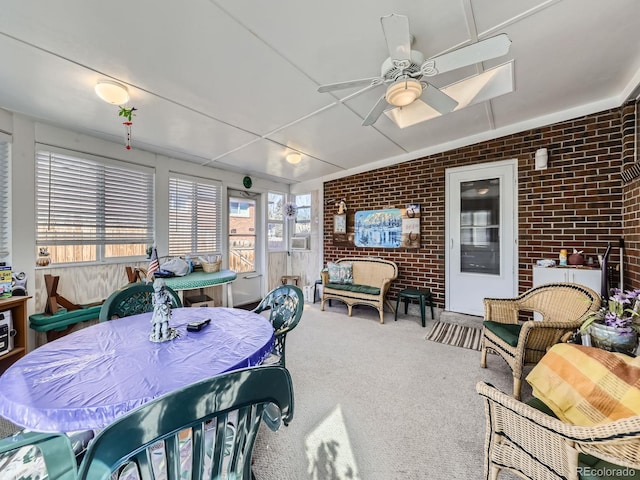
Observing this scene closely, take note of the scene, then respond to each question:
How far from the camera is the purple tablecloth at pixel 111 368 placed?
903 millimetres

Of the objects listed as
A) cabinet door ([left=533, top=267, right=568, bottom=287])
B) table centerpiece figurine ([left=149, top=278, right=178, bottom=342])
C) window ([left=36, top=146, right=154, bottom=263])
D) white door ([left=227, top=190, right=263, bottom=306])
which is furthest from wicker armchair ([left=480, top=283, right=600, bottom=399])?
window ([left=36, top=146, right=154, bottom=263])

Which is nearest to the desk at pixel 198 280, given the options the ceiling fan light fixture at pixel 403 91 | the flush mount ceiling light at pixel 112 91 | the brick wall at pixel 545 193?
the flush mount ceiling light at pixel 112 91

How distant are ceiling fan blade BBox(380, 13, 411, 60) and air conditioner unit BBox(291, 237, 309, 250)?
4207mm

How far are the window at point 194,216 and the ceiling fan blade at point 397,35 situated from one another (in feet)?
11.6

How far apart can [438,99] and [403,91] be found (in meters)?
0.38

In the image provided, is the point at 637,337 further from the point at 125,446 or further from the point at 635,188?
the point at 125,446

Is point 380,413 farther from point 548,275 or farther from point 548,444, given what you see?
point 548,275

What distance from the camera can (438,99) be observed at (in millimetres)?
2064

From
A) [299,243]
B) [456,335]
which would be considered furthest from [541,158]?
[299,243]

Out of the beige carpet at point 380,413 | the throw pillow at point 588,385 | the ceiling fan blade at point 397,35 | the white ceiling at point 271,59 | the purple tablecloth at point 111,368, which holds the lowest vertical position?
the beige carpet at point 380,413

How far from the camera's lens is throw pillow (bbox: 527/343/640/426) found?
3.36 feet

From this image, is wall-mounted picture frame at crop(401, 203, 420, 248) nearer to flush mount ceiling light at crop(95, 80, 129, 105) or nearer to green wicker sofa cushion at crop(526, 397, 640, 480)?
green wicker sofa cushion at crop(526, 397, 640, 480)

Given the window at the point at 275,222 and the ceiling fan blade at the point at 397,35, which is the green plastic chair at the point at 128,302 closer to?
the ceiling fan blade at the point at 397,35

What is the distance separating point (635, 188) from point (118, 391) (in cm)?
419
